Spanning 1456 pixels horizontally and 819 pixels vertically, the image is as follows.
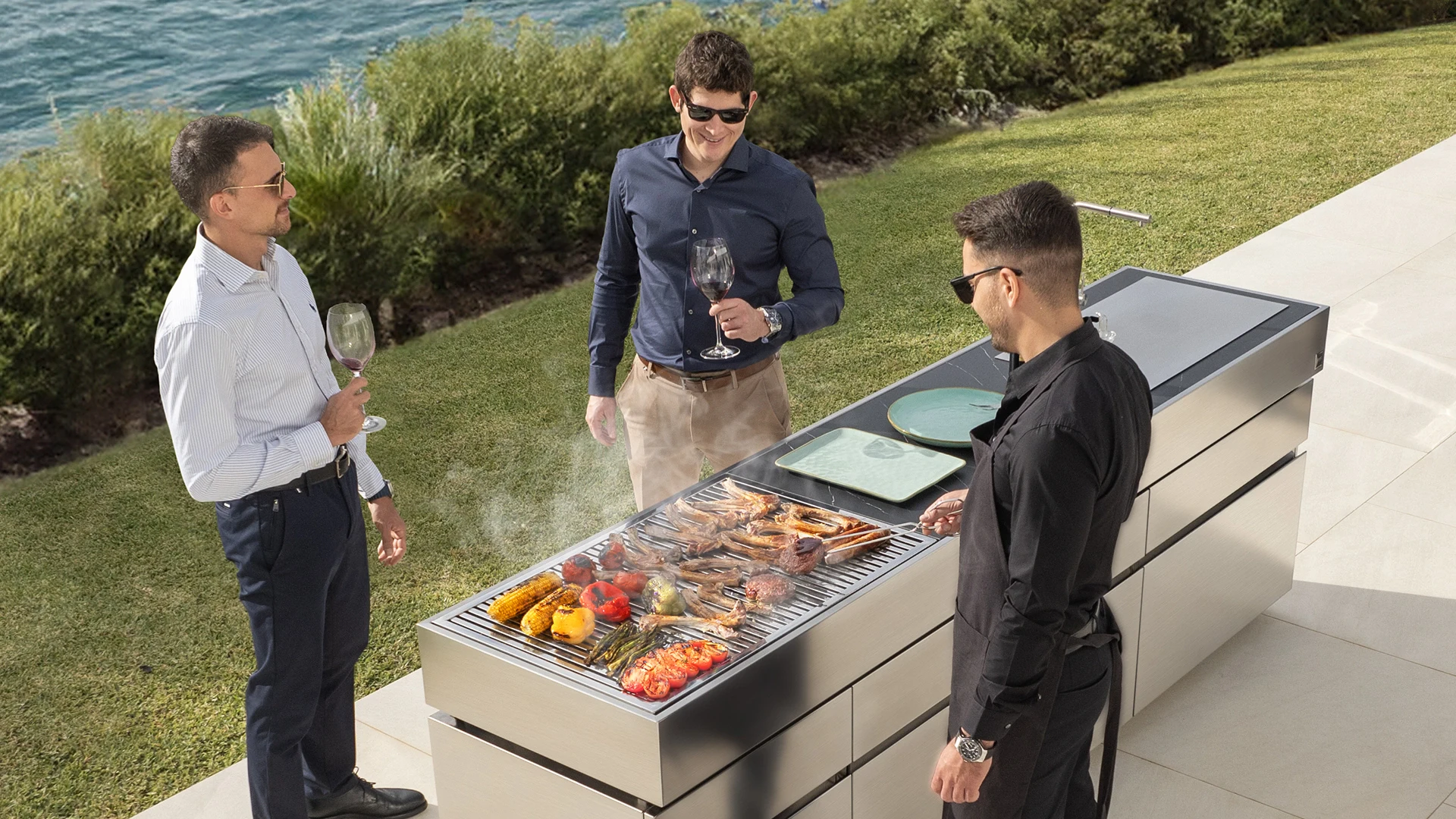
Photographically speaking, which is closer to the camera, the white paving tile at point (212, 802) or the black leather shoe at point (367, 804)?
the black leather shoe at point (367, 804)

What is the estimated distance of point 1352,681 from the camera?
4.14 metres

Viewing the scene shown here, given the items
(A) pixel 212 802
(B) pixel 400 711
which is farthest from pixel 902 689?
(A) pixel 212 802

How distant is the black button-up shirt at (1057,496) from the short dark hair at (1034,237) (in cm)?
11

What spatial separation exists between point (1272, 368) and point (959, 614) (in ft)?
6.15

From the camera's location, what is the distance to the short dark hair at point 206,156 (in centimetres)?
289

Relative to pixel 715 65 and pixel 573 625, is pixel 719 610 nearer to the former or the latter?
pixel 573 625

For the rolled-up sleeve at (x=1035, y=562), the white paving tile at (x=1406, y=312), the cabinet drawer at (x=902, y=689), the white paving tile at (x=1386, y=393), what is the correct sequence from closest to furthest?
1. the rolled-up sleeve at (x=1035, y=562)
2. the cabinet drawer at (x=902, y=689)
3. the white paving tile at (x=1386, y=393)
4. the white paving tile at (x=1406, y=312)

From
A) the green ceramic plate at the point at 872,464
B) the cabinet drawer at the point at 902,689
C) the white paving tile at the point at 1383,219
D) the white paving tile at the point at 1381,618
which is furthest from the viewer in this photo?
the white paving tile at the point at 1383,219

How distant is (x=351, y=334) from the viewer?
3.11m

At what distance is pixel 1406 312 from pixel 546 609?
575 centimetres

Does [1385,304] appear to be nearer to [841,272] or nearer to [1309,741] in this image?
[841,272]

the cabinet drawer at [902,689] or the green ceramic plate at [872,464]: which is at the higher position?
the green ceramic plate at [872,464]

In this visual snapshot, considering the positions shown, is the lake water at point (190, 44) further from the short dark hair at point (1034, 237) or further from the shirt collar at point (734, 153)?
the short dark hair at point (1034, 237)

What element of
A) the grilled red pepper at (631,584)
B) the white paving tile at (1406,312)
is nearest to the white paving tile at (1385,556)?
the white paving tile at (1406,312)
